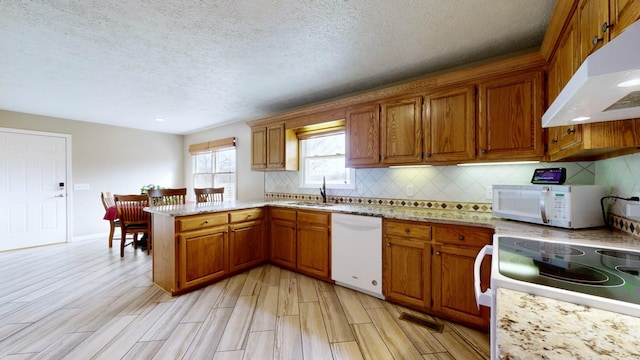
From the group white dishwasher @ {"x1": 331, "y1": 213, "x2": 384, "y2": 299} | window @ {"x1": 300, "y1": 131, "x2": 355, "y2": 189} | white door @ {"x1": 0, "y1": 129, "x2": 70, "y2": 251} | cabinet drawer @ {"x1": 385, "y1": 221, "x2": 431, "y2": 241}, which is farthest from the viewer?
white door @ {"x1": 0, "y1": 129, "x2": 70, "y2": 251}

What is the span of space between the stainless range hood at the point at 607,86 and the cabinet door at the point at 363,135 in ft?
5.46

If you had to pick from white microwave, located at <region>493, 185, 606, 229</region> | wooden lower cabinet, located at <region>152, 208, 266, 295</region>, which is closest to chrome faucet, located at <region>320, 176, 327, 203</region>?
wooden lower cabinet, located at <region>152, 208, 266, 295</region>

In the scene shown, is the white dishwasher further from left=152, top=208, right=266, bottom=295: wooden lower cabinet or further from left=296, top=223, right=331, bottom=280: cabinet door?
left=152, top=208, right=266, bottom=295: wooden lower cabinet

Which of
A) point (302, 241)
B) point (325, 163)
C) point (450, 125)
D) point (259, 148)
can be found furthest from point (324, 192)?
point (450, 125)

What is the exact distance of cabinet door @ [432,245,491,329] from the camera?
6.44 feet

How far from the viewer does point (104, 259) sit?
147 inches

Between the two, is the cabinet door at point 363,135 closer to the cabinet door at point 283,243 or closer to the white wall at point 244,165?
the cabinet door at point 283,243

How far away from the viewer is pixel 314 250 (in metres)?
2.98

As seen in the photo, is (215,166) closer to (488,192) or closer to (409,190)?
(409,190)

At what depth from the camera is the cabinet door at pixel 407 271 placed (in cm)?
220

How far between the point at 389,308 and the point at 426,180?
135 centimetres

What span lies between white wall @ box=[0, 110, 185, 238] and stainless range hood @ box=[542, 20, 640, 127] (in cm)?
684

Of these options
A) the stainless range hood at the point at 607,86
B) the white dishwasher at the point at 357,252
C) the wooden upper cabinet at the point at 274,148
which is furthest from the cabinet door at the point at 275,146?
the stainless range hood at the point at 607,86

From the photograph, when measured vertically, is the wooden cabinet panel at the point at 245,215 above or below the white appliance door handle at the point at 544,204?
below
